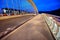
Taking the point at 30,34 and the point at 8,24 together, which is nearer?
the point at 30,34

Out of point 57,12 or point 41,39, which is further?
point 57,12

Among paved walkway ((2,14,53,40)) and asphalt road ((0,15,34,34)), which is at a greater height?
paved walkway ((2,14,53,40))

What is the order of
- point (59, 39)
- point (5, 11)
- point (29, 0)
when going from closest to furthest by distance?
point (59, 39)
point (5, 11)
point (29, 0)

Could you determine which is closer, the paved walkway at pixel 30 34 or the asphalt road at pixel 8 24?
the paved walkway at pixel 30 34

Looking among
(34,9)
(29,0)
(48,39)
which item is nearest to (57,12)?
(29,0)

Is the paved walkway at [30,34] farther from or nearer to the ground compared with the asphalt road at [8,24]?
farther from the ground

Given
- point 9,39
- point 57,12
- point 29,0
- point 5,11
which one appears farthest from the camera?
point 29,0

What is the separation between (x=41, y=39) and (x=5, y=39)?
0.17 m

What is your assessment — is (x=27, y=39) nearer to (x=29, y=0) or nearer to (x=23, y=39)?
(x=23, y=39)

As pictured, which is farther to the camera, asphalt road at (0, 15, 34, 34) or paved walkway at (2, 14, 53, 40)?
asphalt road at (0, 15, 34, 34)

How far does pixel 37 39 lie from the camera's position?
625 millimetres

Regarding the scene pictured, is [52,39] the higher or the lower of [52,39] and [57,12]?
the higher

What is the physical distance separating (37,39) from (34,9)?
Result: 72.7 feet

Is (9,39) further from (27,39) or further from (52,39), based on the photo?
(52,39)
